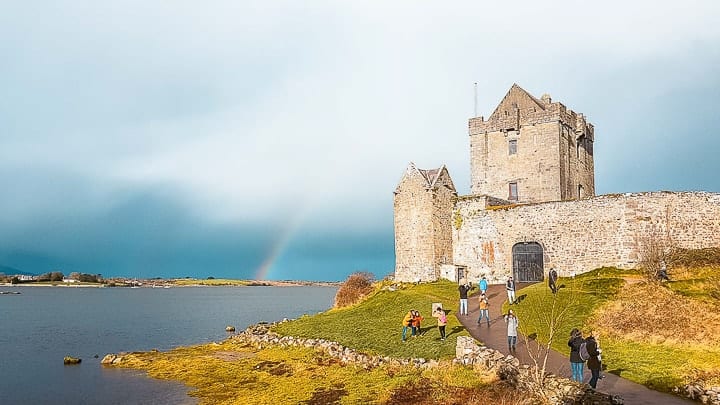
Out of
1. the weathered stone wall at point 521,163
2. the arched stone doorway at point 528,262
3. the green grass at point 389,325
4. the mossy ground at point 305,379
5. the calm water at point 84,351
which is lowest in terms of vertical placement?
the calm water at point 84,351

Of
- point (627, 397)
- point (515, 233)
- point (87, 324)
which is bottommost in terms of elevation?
point (87, 324)

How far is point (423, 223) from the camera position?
52.0 metres

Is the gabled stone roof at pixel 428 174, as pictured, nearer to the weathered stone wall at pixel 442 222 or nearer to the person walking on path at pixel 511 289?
the weathered stone wall at pixel 442 222

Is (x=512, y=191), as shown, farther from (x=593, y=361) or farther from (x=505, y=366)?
(x=593, y=361)

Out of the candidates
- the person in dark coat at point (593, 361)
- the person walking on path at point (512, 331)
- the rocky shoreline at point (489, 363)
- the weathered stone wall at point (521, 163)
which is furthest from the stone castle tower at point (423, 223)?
the person in dark coat at point (593, 361)

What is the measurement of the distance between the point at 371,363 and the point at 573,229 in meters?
24.9

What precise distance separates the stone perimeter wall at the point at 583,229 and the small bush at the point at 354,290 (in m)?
9.14

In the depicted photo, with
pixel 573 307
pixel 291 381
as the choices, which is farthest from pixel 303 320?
pixel 573 307

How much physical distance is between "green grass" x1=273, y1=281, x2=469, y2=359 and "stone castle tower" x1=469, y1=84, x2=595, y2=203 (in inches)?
633

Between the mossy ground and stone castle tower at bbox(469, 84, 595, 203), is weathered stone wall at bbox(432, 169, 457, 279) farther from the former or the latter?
the mossy ground

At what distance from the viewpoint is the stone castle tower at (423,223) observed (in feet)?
169

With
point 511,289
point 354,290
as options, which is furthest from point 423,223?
point 511,289

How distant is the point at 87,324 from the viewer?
7844 cm

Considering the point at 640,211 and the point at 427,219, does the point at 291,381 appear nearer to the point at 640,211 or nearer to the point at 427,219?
the point at 427,219
